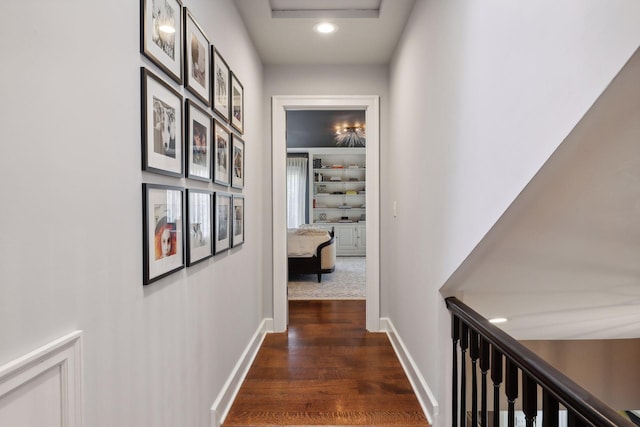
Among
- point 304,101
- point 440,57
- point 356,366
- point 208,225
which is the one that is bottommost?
point 356,366

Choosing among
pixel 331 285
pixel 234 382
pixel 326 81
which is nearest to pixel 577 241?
pixel 234 382

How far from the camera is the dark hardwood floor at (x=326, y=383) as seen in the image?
2.03m

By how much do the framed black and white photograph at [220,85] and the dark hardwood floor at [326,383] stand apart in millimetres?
1685

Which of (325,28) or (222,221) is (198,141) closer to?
(222,221)

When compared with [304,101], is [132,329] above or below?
below

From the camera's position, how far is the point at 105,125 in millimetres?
977

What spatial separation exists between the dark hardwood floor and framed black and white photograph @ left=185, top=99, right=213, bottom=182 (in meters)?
1.37

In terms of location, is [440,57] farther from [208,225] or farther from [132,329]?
[132,329]

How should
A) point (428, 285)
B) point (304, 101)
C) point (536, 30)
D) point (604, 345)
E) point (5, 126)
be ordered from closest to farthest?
point (5, 126), point (536, 30), point (428, 285), point (604, 345), point (304, 101)

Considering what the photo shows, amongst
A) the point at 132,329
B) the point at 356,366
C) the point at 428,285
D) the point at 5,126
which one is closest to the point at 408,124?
the point at 428,285

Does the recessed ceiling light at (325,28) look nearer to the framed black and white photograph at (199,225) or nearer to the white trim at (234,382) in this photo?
the framed black and white photograph at (199,225)

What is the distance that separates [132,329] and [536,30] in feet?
4.68

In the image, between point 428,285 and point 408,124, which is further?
point 408,124

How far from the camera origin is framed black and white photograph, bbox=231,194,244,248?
2292 millimetres
